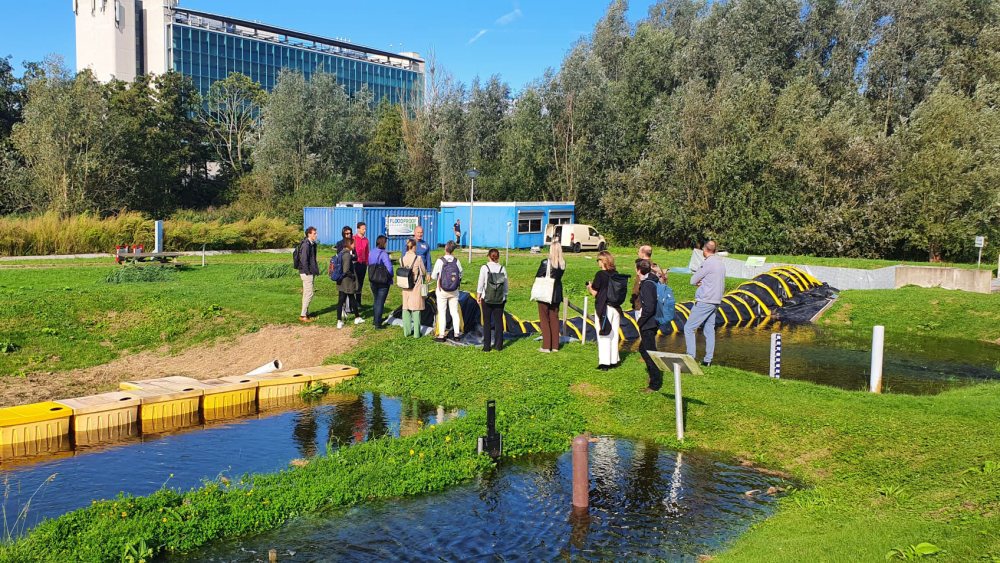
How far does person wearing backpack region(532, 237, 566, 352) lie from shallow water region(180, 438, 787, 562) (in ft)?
15.3

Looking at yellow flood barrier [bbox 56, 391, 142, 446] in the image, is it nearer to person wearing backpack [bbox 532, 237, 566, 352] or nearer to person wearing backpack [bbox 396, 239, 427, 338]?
person wearing backpack [bbox 396, 239, 427, 338]

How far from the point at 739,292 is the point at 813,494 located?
1637cm

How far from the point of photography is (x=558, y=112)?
2158 inches

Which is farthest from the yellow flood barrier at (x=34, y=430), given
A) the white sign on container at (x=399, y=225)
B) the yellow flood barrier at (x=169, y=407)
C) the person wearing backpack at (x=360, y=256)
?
the white sign on container at (x=399, y=225)

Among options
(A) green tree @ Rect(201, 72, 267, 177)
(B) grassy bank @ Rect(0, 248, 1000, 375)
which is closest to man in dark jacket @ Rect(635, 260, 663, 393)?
(B) grassy bank @ Rect(0, 248, 1000, 375)

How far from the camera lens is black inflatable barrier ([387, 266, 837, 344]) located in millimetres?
17219

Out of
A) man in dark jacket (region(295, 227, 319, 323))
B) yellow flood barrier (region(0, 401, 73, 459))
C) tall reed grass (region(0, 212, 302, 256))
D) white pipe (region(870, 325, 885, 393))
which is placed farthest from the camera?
tall reed grass (region(0, 212, 302, 256))

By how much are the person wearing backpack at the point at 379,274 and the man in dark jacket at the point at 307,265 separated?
1.39 meters

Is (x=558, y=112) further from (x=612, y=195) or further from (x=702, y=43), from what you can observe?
(x=702, y=43)

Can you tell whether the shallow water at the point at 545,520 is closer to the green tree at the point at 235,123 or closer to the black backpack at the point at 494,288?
the black backpack at the point at 494,288

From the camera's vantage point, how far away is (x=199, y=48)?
10388 cm

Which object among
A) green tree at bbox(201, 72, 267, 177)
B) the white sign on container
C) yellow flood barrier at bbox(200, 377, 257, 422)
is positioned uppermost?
green tree at bbox(201, 72, 267, 177)

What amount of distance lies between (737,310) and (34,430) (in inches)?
726

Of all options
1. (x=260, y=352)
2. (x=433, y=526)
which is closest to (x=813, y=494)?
(x=433, y=526)
